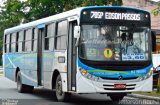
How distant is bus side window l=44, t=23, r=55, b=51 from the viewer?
1678 cm

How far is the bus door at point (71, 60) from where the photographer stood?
14.6 m

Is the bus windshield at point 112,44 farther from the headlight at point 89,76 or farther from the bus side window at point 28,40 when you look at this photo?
the bus side window at point 28,40

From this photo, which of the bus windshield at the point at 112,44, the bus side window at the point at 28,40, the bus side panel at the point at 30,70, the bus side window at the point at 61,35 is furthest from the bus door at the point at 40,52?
the bus windshield at the point at 112,44

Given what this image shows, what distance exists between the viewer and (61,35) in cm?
1590

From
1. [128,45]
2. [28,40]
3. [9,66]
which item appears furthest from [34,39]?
[128,45]

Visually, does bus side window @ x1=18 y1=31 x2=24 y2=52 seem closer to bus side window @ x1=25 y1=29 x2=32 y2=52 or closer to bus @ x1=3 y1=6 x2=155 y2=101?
bus side window @ x1=25 y1=29 x2=32 y2=52

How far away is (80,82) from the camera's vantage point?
46.2 ft

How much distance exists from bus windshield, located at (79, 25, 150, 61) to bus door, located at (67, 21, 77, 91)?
580 mm

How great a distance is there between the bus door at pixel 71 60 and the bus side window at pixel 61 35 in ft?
1.10

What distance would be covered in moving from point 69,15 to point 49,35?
211 centimetres

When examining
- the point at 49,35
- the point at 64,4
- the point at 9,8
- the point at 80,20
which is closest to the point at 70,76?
the point at 80,20

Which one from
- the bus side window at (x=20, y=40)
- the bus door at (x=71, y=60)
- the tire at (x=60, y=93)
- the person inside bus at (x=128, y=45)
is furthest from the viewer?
the bus side window at (x=20, y=40)

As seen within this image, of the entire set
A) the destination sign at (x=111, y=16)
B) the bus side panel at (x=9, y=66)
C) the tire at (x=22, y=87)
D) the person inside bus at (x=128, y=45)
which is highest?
the destination sign at (x=111, y=16)

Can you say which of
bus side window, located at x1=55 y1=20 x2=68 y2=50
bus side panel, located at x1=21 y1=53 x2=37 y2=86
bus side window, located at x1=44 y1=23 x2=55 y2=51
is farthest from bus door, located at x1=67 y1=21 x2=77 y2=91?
bus side panel, located at x1=21 y1=53 x2=37 y2=86
